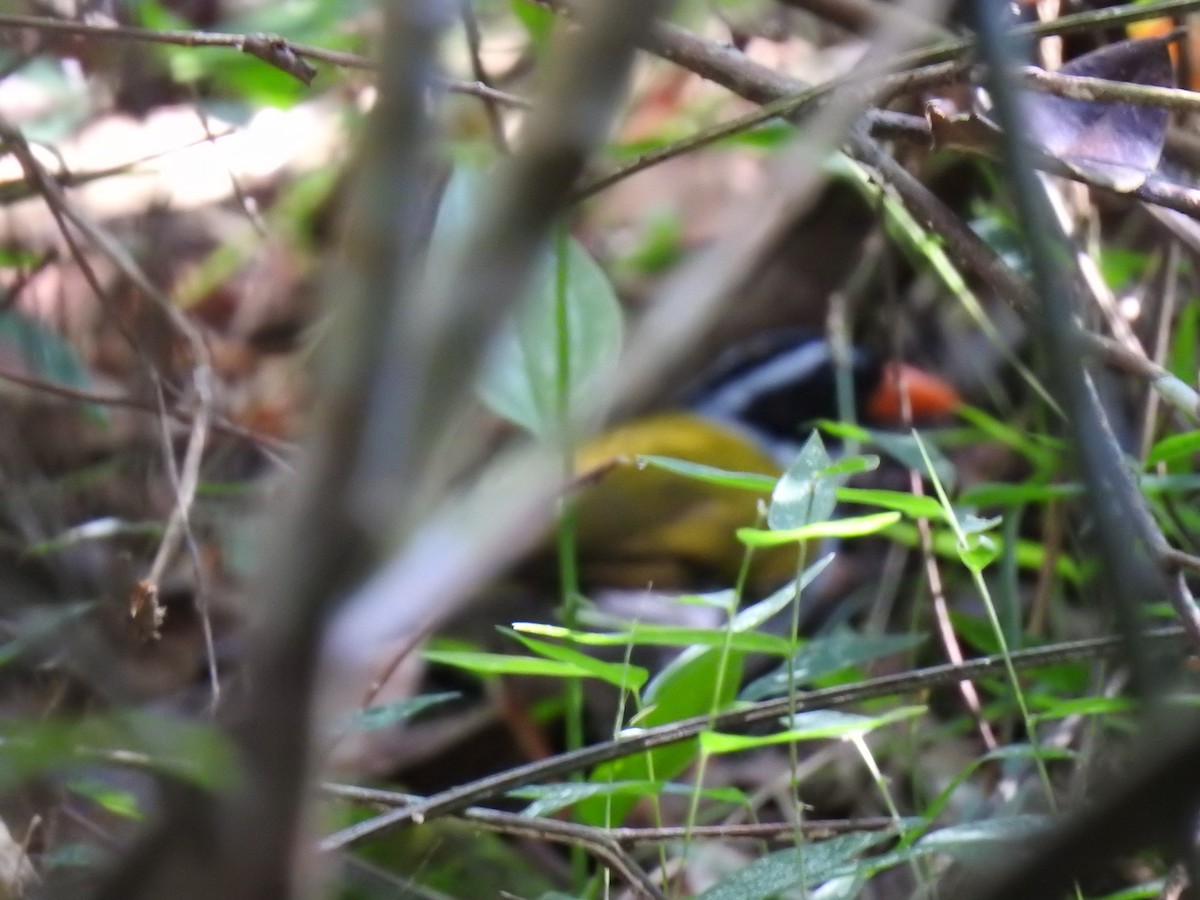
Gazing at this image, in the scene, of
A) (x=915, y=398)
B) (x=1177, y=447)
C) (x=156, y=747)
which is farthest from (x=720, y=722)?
(x=915, y=398)

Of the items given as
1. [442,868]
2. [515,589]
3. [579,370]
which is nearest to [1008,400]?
[515,589]

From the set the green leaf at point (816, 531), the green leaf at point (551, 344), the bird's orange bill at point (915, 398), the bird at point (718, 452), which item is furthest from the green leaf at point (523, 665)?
the bird's orange bill at point (915, 398)

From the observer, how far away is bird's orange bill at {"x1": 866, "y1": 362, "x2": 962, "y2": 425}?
6.15 ft

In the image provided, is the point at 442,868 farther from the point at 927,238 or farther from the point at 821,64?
the point at 821,64

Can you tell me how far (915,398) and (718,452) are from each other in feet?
1.06

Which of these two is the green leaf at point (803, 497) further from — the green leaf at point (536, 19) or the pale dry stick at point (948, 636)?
the green leaf at point (536, 19)

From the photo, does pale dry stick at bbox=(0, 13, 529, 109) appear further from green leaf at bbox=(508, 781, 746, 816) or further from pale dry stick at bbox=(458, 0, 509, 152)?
green leaf at bbox=(508, 781, 746, 816)

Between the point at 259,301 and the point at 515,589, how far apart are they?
0.83m

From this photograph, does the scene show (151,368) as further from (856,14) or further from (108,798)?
(856,14)

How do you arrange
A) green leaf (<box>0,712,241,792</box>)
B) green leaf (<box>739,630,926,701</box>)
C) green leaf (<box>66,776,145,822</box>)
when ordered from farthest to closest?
1. green leaf (<box>739,630,926,701</box>)
2. green leaf (<box>66,776,145,822</box>)
3. green leaf (<box>0,712,241,792</box>)

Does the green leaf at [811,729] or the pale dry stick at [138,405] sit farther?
the pale dry stick at [138,405]

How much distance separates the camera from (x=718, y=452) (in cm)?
205

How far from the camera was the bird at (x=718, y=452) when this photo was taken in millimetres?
1763

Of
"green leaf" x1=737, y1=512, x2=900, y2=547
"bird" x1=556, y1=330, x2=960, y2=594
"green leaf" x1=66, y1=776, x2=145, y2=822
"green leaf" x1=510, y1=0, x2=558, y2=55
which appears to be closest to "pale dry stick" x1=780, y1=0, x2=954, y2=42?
"green leaf" x1=510, y1=0, x2=558, y2=55
